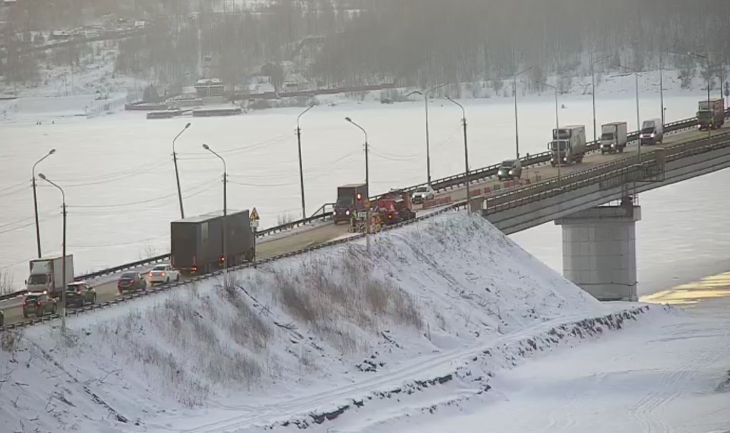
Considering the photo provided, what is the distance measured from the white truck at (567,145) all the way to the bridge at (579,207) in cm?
46

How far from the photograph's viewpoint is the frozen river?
195 ft

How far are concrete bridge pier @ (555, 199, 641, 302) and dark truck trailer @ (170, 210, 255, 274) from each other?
1948 cm

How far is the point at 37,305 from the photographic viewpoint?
32.0 meters

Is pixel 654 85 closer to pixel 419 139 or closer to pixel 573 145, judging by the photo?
pixel 419 139

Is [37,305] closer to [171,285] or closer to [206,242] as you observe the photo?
[171,285]

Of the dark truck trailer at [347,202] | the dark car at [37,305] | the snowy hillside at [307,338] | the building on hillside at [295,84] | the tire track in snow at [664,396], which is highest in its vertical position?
the building on hillside at [295,84]

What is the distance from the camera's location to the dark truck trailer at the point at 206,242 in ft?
121

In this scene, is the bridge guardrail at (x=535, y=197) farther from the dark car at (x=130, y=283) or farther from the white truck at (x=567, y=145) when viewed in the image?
the white truck at (x=567, y=145)

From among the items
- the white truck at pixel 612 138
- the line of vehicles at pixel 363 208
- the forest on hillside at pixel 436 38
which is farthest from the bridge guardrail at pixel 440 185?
the forest on hillside at pixel 436 38

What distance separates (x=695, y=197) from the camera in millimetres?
78938

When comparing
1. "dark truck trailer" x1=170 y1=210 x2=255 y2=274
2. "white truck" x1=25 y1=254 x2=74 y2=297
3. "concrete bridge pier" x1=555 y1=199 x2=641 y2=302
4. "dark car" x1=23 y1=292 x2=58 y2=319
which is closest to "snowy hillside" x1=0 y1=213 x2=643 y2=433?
"dark truck trailer" x1=170 y1=210 x2=255 y2=274

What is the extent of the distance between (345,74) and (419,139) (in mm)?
45365

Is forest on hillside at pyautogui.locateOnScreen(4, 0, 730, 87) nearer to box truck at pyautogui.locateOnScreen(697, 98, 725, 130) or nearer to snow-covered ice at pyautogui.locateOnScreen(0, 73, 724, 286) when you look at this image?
snow-covered ice at pyautogui.locateOnScreen(0, 73, 724, 286)

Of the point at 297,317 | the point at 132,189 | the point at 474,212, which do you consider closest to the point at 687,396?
the point at 297,317
